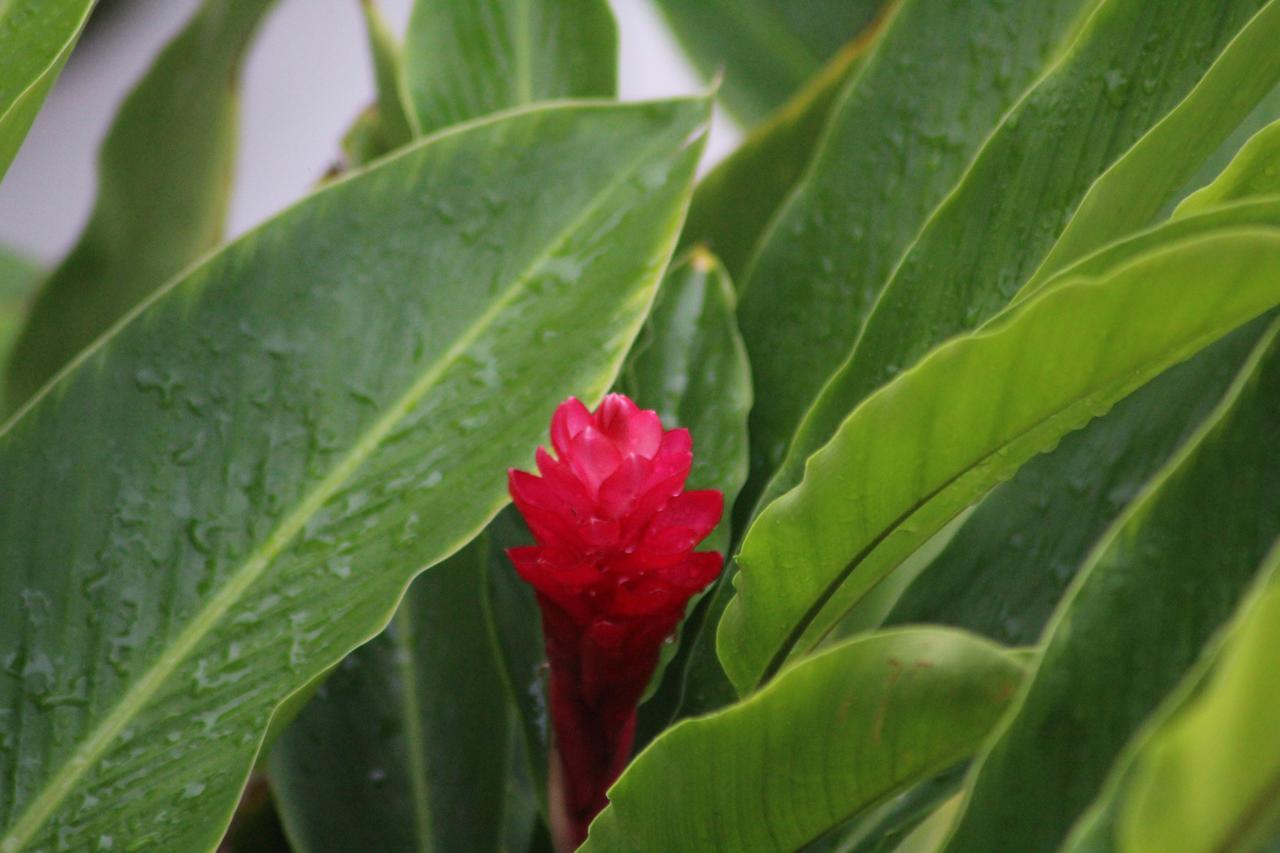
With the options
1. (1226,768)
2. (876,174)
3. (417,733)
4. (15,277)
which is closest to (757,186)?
(876,174)

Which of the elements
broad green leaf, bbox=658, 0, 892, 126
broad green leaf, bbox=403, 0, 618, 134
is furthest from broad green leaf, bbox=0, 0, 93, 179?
broad green leaf, bbox=658, 0, 892, 126

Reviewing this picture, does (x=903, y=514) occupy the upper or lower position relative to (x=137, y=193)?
lower

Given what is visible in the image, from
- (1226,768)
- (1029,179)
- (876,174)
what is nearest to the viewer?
(1226,768)

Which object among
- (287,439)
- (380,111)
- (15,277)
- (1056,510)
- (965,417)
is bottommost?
(1056,510)

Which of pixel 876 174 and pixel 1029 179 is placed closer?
pixel 1029 179

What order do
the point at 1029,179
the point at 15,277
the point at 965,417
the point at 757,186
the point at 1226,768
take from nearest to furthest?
the point at 1226,768 → the point at 965,417 → the point at 1029,179 → the point at 757,186 → the point at 15,277

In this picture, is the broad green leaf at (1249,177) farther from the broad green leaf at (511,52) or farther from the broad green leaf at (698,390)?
the broad green leaf at (511,52)

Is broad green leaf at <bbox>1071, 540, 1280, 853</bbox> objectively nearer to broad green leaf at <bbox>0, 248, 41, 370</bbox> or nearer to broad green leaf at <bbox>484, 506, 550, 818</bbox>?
broad green leaf at <bbox>484, 506, 550, 818</bbox>

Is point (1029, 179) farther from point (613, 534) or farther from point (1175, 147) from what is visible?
point (613, 534)
